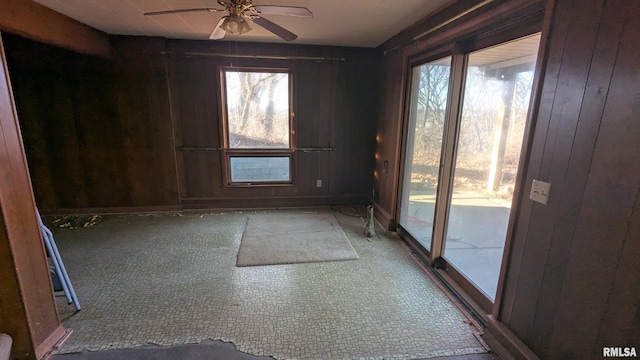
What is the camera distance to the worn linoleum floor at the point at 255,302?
1.83 meters

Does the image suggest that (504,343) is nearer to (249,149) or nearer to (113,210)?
(249,149)

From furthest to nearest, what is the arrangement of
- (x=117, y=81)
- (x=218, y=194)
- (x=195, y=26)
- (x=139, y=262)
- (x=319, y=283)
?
(x=218, y=194), (x=117, y=81), (x=195, y=26), (x=139, y=262), (x=319, y=283)

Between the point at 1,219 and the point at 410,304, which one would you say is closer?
the point at 1,219

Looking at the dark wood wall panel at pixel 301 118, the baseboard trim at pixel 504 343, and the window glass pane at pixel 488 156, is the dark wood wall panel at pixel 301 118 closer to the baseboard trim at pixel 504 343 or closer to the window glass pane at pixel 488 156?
the window glass pane at pixel 488 156

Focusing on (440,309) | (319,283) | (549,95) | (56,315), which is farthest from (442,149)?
(56,315)

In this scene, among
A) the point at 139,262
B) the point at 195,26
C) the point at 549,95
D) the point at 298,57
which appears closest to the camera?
the point at 549,95

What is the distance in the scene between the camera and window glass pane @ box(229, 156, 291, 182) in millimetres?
4246

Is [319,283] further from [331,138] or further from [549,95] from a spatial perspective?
[331,138]

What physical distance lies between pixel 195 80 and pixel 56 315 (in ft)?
9.88

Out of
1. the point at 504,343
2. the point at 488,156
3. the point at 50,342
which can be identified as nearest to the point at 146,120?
the point at 50,342

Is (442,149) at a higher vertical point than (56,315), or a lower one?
higher

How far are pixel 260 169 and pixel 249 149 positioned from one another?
1.14ft

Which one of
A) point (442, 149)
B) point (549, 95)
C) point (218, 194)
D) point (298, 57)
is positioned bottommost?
point (218, 194)

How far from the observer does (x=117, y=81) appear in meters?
3.66
